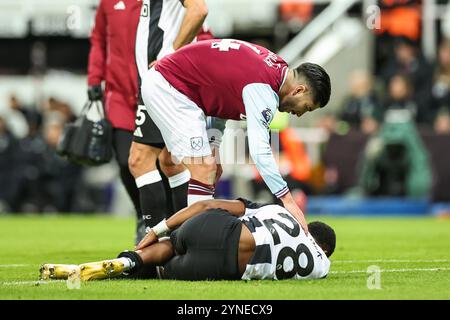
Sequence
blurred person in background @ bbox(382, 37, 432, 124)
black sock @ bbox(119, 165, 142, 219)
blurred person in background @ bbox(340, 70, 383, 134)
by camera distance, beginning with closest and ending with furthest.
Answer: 1. black sock @ bbox(119, 165, 142, 219)
2. blurred person in background @ bbox(340, 70, 383, 134)
3. blurred person in background @ bbox(382, 37, 432, 124)

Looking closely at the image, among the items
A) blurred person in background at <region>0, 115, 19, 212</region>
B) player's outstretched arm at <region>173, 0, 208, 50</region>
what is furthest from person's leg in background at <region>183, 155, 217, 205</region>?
blurred person in background at <region>0, 115, 19, 212</region>

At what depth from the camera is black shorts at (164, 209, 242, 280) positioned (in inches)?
297

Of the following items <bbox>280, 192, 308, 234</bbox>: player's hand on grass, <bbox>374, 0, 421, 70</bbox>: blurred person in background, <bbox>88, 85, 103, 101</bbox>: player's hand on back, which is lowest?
<bbox>280, 192, 308, 234</bbox>: player's hand on grass

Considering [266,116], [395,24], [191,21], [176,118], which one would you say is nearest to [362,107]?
[395,24]

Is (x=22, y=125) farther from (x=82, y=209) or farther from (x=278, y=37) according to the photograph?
(x=278, y=37)

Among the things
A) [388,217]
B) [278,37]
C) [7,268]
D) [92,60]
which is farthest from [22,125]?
[7,268]

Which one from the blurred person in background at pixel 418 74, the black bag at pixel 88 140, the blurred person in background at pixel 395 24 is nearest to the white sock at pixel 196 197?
→ the black bag at pixel 88 140

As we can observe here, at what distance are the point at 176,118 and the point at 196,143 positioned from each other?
261 millimetres

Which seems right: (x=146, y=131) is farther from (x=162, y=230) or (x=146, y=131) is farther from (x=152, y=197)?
(x=162, y=230)

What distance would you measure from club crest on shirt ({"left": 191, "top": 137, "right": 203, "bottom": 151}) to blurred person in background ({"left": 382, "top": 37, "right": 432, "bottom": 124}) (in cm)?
1169

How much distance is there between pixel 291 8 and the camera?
2205 centimetres

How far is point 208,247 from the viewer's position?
7555 millimetres

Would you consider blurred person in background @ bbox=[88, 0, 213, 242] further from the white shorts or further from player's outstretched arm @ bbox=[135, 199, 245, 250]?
player's outstretched arm @ bbox=[135, 199, 245, 250]

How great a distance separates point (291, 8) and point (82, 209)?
213 inches
